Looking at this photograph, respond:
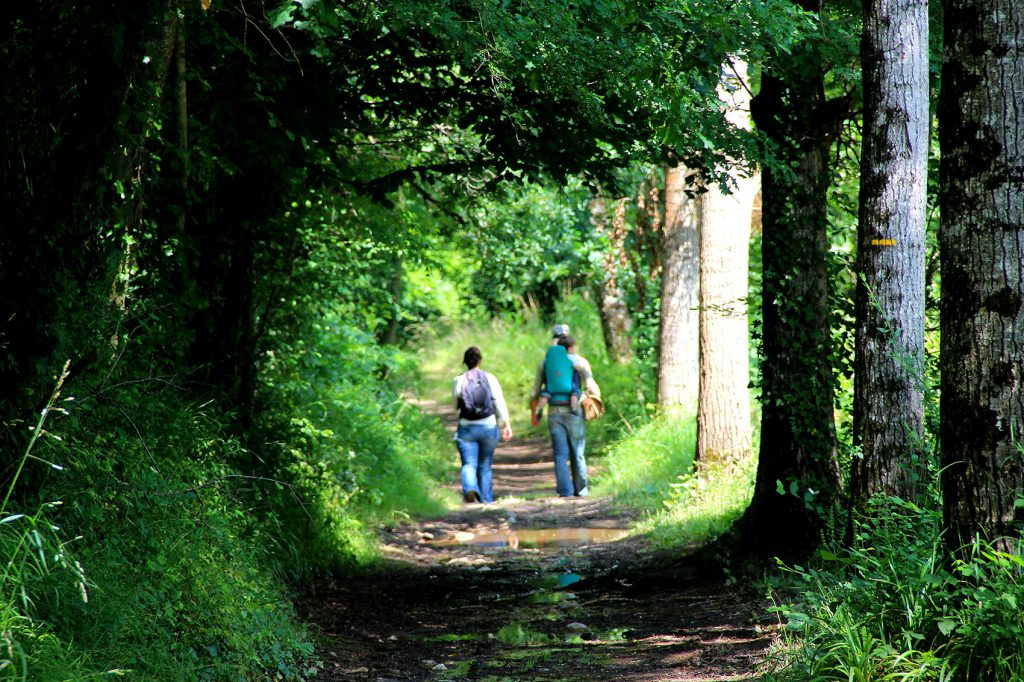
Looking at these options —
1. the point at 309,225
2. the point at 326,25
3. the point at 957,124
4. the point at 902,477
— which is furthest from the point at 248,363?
the point at 957,124

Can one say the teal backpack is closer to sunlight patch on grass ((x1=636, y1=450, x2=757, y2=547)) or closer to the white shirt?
the white shirt

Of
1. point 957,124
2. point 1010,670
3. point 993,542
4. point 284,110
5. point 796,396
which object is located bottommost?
point 1010,670

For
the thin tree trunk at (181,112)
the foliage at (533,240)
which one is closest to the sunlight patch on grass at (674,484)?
the foliage at (533,240)

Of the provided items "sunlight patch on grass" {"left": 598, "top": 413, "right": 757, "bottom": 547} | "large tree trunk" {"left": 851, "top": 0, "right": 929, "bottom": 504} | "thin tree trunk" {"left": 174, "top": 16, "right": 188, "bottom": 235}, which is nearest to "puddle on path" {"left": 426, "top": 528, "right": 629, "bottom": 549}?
"sunlight patch on grass" {"left": 598, "top": 413, "right": 757, "bottom": 547}

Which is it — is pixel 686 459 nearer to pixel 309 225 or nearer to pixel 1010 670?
pixel 309 225

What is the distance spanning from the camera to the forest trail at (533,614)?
6281 mm

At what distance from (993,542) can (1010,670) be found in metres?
0.58

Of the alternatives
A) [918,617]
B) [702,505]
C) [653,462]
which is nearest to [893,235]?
[918,617]

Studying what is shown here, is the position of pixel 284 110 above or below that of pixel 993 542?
above

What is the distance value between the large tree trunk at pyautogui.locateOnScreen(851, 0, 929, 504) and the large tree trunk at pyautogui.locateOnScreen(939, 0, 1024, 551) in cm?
122

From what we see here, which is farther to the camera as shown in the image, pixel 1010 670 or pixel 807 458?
pixel 807 458

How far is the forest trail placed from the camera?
628cm

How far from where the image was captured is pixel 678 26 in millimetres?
6883

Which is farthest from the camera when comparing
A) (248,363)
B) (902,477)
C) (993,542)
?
(248,363)
